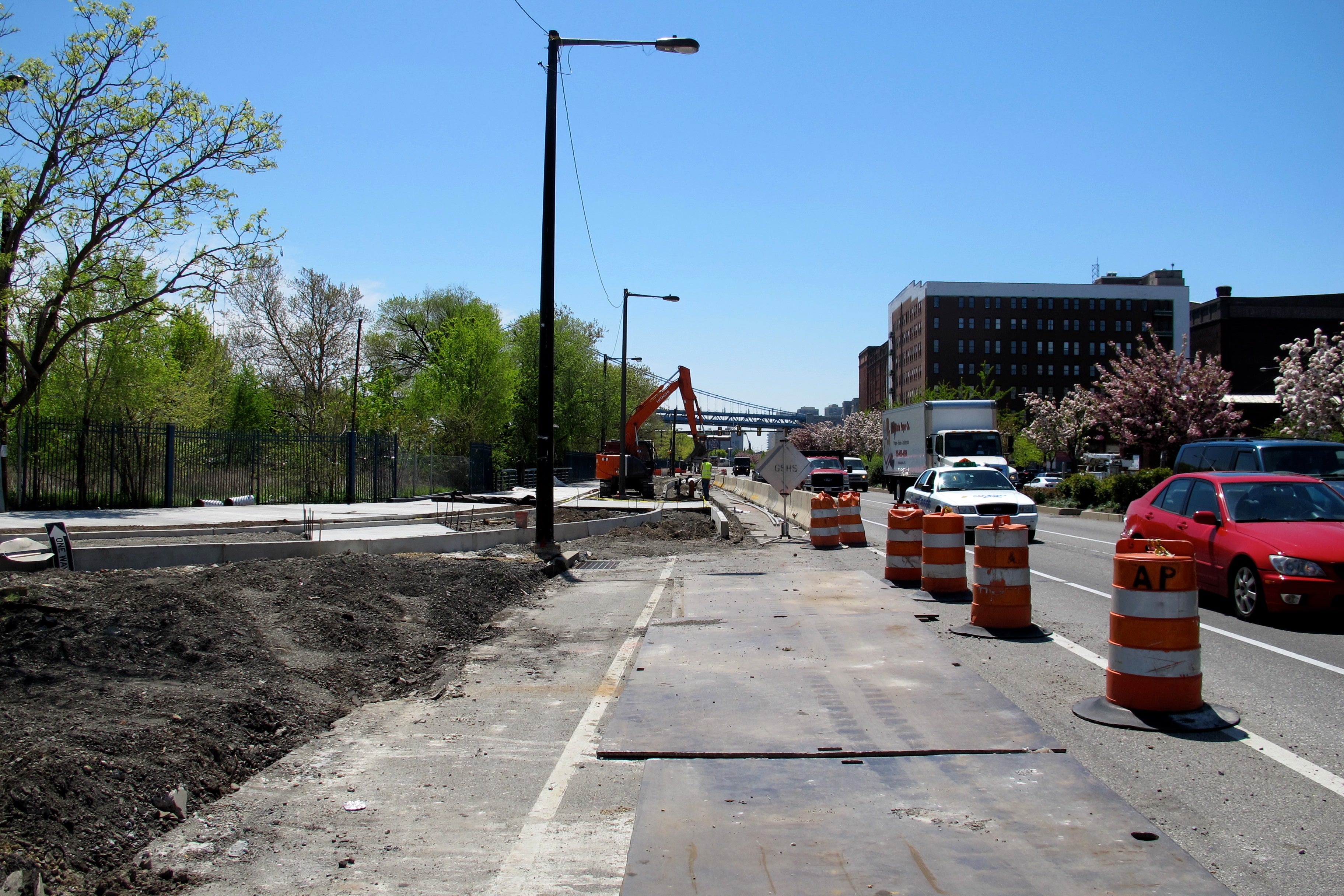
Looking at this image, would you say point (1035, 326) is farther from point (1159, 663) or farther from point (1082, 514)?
point (1159, 663)

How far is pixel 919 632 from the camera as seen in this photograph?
8.51m

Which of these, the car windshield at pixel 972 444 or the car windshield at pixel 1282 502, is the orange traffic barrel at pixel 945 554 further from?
the car windshield at pixel 972 444

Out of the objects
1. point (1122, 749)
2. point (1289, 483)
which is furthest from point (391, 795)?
point (1289, 483)

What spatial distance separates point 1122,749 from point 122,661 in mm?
6488

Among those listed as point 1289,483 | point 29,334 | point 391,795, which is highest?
point 29,334

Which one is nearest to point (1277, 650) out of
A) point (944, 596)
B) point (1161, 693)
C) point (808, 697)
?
point (1161, 693)

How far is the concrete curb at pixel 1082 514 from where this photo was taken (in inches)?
1128

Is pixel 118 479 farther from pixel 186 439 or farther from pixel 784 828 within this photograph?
pixel 784 828

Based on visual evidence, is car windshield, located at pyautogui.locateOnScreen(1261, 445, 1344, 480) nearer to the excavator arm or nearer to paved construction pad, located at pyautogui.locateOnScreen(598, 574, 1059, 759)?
paved construction pad, located at pyautogui.locateOnScreen(598, 574, 1059, 759)

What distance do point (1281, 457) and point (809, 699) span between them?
11840 millimetres

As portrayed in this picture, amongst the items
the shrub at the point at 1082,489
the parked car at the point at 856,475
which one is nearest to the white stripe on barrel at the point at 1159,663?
the shrub at the point at 1082,489

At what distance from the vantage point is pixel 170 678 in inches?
250

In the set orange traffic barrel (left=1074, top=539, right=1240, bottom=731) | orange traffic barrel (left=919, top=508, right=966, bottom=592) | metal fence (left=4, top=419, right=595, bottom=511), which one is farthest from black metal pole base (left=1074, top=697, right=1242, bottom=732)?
metal fence (left=4, top=419, right=595, bottom=511)

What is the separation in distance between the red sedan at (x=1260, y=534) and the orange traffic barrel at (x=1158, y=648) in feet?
13.4
